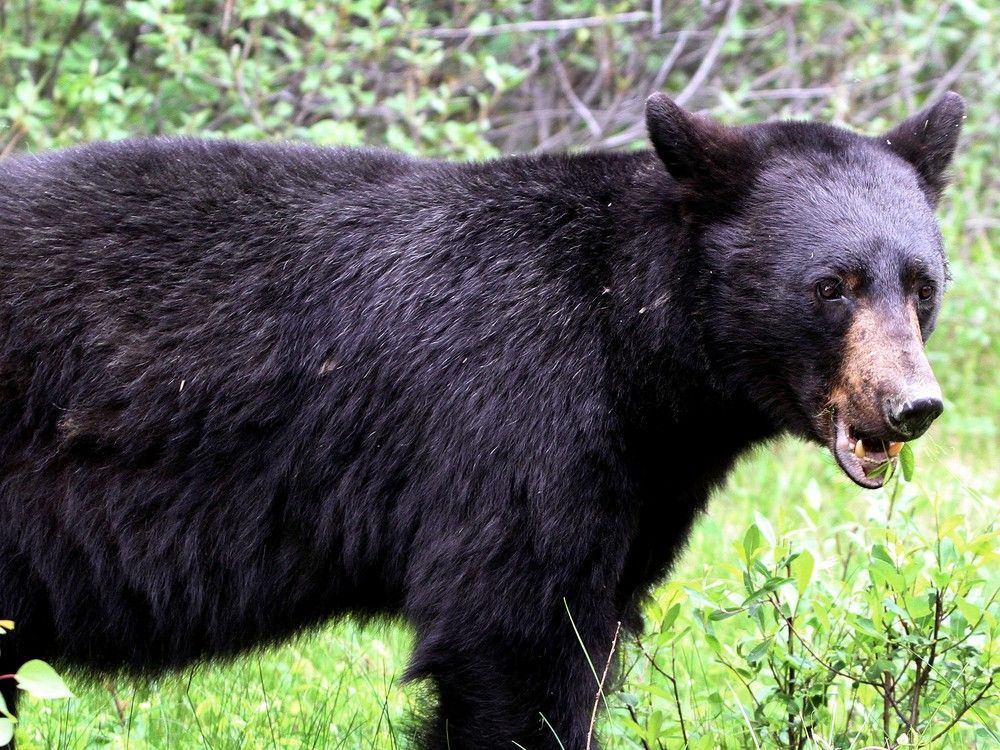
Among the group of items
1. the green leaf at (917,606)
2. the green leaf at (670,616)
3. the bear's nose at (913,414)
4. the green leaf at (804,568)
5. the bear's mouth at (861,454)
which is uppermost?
the bear's nose at (913,414)

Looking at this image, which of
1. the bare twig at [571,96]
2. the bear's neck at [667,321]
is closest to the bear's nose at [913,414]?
the bear's neck at [667,321]

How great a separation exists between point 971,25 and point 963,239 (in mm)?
1601

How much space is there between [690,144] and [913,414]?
896 millimetres

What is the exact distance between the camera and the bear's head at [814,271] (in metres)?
3.09

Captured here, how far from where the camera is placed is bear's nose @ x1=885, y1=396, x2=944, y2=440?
9.53 feet

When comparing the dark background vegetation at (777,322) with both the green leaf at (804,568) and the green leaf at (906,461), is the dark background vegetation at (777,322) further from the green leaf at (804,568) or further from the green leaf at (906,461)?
the green leaf at (906,461)

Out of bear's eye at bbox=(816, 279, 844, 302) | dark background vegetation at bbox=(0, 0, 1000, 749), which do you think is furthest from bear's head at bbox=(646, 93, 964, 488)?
dark background vegetation at bbox=(0, 0, 1000, 749)

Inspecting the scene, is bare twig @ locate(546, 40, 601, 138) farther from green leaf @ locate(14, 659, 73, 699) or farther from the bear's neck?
green leaf @ locate(14, 659, 73, 699)

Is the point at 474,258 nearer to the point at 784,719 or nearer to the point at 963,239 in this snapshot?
the point at 784,719

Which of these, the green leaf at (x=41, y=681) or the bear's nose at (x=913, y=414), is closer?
the green leaf at (x=41, y=681)

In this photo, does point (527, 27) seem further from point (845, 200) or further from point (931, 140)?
point (845, 200)

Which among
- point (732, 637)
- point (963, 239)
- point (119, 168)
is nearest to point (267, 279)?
point (119, 168)

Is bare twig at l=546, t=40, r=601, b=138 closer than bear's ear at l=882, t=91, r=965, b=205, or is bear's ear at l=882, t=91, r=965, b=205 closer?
bear's ear at l=882, t=91, r=965, b=205

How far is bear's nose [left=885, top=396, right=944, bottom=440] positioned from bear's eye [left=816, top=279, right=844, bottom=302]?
0.34m
